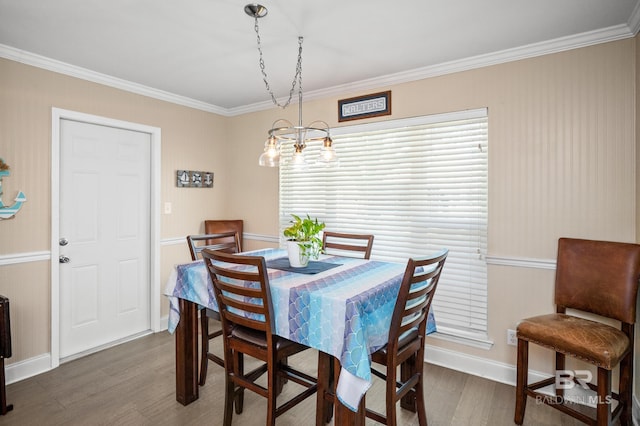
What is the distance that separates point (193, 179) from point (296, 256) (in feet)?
7.35

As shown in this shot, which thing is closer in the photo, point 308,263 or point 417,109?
point 308,263

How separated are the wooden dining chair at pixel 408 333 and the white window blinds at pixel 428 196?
97 cm

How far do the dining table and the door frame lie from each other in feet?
4.29

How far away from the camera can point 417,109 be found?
9.68 ft

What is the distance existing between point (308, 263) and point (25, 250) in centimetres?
224

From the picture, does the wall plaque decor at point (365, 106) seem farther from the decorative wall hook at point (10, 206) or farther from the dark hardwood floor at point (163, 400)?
the decorative wall hook at point (10, 206)

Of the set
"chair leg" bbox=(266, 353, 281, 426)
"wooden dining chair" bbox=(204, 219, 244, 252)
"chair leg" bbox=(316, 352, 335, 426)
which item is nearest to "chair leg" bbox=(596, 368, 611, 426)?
"chair leg" bbox=(316, 352, 335, 426)

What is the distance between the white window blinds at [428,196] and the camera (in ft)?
8.89

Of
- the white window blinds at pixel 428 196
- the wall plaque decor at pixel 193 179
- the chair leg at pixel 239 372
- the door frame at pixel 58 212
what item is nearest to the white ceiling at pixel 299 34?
the door frame at pixel 58 212

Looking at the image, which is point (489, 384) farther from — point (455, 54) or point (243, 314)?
point (455, 54)

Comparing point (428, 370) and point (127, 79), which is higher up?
point (127, 79)

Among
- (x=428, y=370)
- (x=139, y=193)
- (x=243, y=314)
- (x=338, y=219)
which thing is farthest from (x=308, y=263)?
(x=139, y=193)

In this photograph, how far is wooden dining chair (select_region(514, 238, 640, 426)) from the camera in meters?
1.76

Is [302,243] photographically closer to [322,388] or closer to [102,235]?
[322,388]
